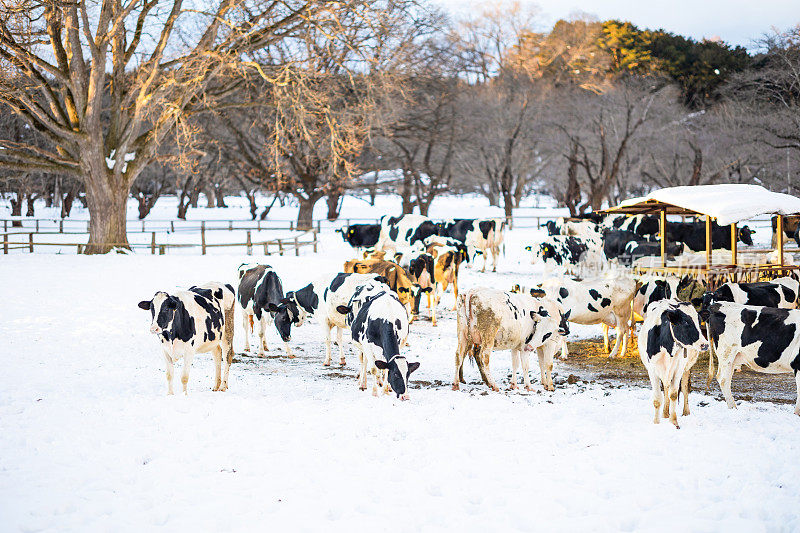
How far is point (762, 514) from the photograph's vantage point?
4.96 m

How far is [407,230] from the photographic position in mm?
23453

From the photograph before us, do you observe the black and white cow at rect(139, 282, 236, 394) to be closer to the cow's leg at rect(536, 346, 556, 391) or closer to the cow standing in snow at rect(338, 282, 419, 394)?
the cow standing in snow at rect(338, 282, 419, 394)

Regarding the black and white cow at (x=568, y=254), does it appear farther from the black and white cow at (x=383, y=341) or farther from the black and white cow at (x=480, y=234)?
the black and white cow at (x=383, y=341)

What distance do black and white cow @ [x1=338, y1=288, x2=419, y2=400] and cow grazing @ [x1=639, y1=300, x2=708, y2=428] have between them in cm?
254

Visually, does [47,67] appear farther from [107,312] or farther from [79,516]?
[79,516]

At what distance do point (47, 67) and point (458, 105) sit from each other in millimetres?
26681

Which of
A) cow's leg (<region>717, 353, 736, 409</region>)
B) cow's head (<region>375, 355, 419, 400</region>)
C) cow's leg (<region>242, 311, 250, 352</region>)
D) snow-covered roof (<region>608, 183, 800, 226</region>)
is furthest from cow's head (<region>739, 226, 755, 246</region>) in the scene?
cow's head (<region>375, 355, 419, 400</region>)

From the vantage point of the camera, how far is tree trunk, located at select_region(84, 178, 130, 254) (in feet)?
69.6

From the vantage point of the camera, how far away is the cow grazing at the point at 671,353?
695 cm

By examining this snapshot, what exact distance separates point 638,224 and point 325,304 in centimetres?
1542

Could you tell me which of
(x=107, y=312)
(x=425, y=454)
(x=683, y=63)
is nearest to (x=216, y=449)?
(x=425, y=454)

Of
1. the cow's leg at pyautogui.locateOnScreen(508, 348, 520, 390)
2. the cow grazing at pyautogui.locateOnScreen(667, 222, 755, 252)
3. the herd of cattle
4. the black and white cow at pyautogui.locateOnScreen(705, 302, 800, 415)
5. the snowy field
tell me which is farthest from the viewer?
the cow grazing at pyautogui.locateOnScreen(667, 222, 755, 252)

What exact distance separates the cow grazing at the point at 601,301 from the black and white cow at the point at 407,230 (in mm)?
11831

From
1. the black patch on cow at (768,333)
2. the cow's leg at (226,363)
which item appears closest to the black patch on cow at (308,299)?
the cow's leg at (226,363)
